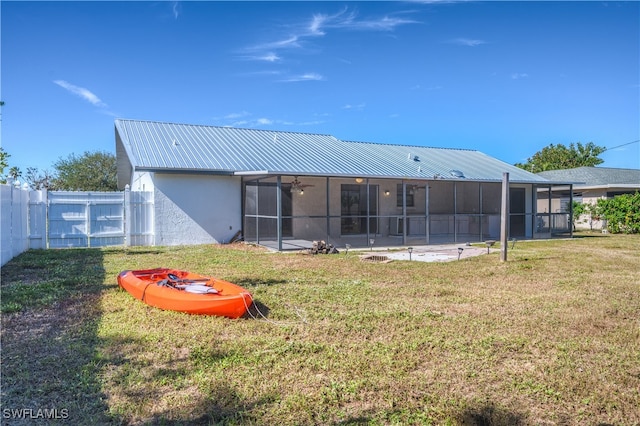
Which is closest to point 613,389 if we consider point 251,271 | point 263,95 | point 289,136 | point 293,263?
point 251,271

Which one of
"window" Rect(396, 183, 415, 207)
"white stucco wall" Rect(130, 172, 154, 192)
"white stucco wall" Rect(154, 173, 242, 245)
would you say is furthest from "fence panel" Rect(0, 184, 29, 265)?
"window" Rect(396, 183, 415, 207)

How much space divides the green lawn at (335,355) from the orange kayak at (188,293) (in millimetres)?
151

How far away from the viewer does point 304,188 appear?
1684cm

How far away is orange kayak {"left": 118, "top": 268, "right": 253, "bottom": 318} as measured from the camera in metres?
5.29

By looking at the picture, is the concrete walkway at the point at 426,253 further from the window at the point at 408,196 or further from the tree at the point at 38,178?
the tree at the point at 38,178

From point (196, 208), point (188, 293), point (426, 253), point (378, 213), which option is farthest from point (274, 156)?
point (188, 293)

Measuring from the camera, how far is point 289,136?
68.1 feet

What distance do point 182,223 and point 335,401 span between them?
41.8ft

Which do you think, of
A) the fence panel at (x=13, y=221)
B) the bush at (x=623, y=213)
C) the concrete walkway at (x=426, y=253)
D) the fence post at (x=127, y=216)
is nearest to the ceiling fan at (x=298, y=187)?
the concrete walkway at (x=426, y=253)

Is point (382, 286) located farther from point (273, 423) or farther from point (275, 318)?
→ point (273, 423)

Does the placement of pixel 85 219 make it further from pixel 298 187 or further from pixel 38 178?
pixel 38 178

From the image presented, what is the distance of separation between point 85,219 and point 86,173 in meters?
26.6

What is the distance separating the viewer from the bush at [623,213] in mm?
21250

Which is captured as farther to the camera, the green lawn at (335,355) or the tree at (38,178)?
the tree at (38,178)
